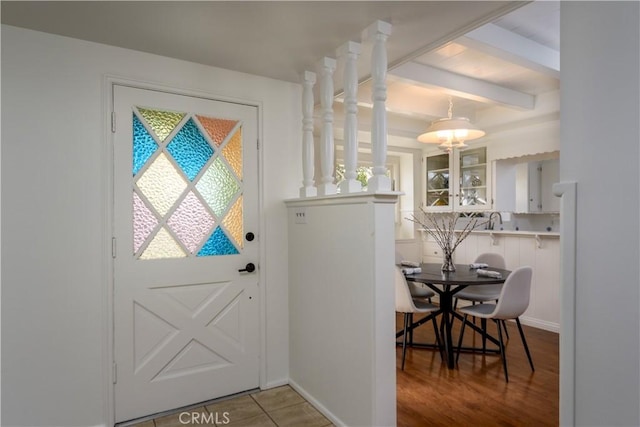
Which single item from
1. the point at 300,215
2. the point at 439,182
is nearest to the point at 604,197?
the point at 300,215

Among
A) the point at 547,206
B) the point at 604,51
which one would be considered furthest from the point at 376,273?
the point at 547,206

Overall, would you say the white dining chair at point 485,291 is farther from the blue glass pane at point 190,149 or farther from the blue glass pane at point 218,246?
the blue glass pane at point 190,149

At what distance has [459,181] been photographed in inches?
211

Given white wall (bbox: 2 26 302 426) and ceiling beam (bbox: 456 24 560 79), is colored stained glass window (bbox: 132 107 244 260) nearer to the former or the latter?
white wall (bbox: 2 26 302 426)

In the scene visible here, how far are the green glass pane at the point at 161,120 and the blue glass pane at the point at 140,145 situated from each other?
6cm

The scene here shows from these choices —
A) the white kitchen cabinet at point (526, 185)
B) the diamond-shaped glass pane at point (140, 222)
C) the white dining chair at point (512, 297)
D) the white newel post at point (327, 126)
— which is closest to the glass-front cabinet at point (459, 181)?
the white kitchen cabinet at point (526, 185)

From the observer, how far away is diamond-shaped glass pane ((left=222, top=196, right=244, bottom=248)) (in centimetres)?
274

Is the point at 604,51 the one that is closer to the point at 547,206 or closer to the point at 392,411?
the point at 392,411

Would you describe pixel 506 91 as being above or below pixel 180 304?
above

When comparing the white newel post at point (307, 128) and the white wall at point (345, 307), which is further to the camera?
the white newel post at point (307, 128)

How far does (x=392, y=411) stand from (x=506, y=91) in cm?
355

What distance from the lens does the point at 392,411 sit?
2.07 meters

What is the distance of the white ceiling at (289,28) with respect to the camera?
193cm

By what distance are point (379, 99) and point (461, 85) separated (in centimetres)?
205
